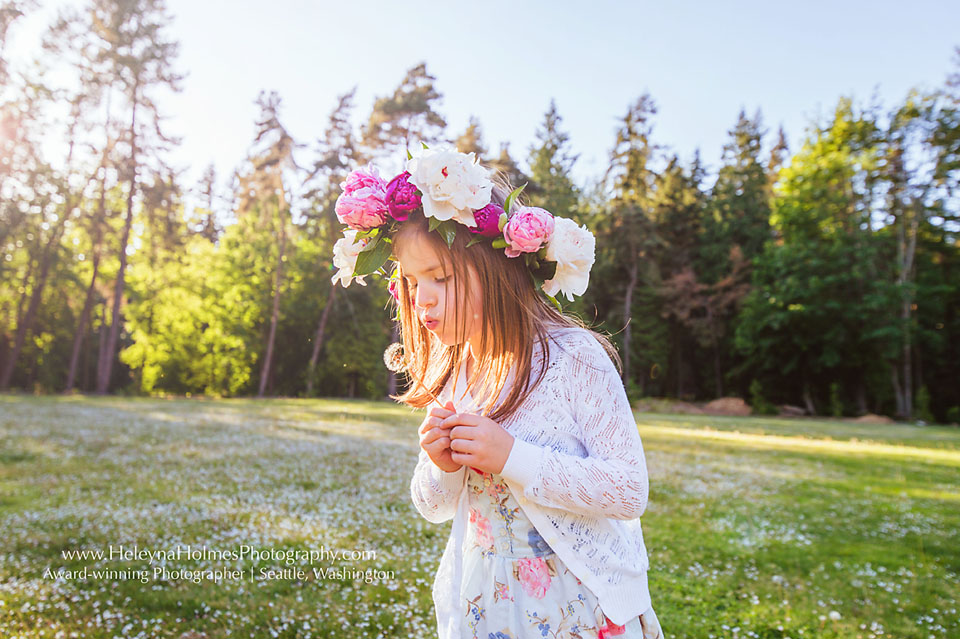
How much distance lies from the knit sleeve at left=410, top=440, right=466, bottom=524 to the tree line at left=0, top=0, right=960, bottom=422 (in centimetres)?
2585

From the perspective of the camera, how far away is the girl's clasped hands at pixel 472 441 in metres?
1.59

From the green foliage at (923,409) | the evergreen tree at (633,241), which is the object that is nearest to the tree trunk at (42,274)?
the evergreen tree at (633,241)

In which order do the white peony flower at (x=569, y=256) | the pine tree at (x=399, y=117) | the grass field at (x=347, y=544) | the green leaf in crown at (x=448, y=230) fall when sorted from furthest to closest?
the pine tree at (x=399, y=117)
the grass field at (x=347, y=544)
the white peony flower at (x=569, y=256)
the green leaf in crown at (x=448, y=230)

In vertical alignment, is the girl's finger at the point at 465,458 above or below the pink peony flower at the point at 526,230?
below

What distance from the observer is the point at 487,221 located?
1877 millimetres

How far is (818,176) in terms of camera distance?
3334 centimetres

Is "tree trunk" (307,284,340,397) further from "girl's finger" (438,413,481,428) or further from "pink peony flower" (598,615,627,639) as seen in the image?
"pink peony flower" (598,615,627,639)

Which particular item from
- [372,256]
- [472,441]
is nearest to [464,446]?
[472,441]

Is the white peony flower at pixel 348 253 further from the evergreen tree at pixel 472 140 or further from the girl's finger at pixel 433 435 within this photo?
the evergreen tree at pixel 472 140

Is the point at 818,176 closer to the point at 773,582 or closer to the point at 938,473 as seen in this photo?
the point at 938,473

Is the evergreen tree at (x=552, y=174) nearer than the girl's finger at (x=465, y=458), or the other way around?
the girl's finger at (x=465, y=458)

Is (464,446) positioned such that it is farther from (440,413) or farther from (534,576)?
(534,576)

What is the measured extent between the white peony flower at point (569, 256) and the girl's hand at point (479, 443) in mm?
560

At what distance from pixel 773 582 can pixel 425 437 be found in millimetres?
4496
